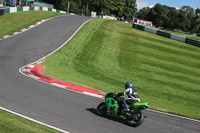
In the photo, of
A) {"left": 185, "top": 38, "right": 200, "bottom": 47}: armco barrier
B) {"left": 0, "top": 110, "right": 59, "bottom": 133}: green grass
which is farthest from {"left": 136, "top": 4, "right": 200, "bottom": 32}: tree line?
{"left": 0, "top": 110, "right": 59, "bottom": 133}: green grass

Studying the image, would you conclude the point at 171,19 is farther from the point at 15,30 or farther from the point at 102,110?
the point at 102,110

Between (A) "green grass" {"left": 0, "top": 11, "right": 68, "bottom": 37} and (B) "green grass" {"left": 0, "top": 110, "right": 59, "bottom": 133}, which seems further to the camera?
(A) "green grass" {"left": 0, "top": 11, "right": 68, "bottom": 37}

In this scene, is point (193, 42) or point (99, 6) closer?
point (193, 42)

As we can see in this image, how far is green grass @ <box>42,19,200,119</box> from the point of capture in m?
16.1

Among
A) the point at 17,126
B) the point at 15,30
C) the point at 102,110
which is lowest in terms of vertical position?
the point at 102,110

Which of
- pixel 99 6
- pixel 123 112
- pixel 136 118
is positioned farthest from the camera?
pixel 99 6

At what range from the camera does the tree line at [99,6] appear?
10485 centimetres

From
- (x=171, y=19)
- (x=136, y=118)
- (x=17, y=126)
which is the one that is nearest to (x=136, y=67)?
(x=136, y=118)

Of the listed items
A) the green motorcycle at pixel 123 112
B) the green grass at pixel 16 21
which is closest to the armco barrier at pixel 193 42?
the green grass at pixel 16 21

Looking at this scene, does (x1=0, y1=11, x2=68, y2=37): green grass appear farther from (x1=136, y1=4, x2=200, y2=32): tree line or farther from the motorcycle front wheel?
(x1=136, y1=4, x2=200, y2=32): tree line

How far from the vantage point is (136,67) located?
77.5 feet

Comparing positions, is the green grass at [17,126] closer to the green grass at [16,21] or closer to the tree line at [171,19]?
the green grass at [16,21]

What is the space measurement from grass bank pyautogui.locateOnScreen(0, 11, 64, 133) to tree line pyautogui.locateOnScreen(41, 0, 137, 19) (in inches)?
1435

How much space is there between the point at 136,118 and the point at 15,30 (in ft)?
101
